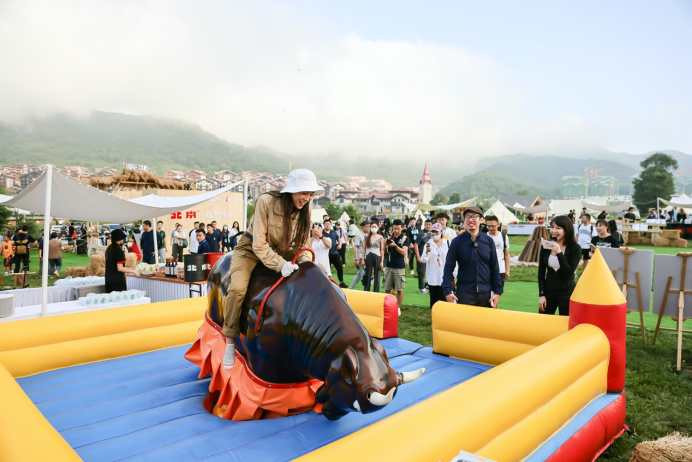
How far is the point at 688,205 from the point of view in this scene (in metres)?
20.8

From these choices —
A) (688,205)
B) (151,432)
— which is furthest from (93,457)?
(688,205)

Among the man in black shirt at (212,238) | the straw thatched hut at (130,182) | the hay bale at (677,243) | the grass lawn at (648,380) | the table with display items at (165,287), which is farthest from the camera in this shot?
the hay bale at (677,243)

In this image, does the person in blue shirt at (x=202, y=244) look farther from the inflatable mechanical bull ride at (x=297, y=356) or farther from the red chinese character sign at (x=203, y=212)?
the red chinese character sign at (x=203, y=212)

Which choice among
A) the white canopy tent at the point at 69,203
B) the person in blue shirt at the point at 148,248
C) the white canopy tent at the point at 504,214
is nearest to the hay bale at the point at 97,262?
the person in blue shirt at the point at 148,248

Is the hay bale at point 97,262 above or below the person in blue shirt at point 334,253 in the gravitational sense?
below

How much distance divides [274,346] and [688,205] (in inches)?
991

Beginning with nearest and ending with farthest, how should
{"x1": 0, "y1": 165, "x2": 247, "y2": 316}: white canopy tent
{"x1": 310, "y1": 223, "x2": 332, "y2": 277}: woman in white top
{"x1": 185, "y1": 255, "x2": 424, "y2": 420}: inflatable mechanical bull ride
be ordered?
{"x1": 185, "y1": 255, "x2": 424, "y2": 420}: inflatable mechanical bull ride, {"x1": 0, "y1": 165, "x2": 247, "y2": 316}: white canopy tent, {"x1": 310, "y1": 223, "x2": 332, "y2": 277}: woman in white top

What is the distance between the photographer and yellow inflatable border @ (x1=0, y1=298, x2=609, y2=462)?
1774 millimetres

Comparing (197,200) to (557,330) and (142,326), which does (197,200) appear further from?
(557,330)

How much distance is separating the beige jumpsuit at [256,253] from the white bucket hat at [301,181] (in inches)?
7.0

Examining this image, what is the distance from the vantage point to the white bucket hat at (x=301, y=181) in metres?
2.76

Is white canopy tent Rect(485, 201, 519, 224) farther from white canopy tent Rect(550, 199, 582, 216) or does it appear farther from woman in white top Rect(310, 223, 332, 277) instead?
woman in white top Rect(310, 223, 332, 277)

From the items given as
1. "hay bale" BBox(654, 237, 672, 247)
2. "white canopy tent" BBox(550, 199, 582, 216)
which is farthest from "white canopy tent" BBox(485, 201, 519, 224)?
"hay bale" BBox(654, 237, 672, 247)

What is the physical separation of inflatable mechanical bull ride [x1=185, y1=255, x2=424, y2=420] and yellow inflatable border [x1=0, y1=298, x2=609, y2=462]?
1.10 feet
